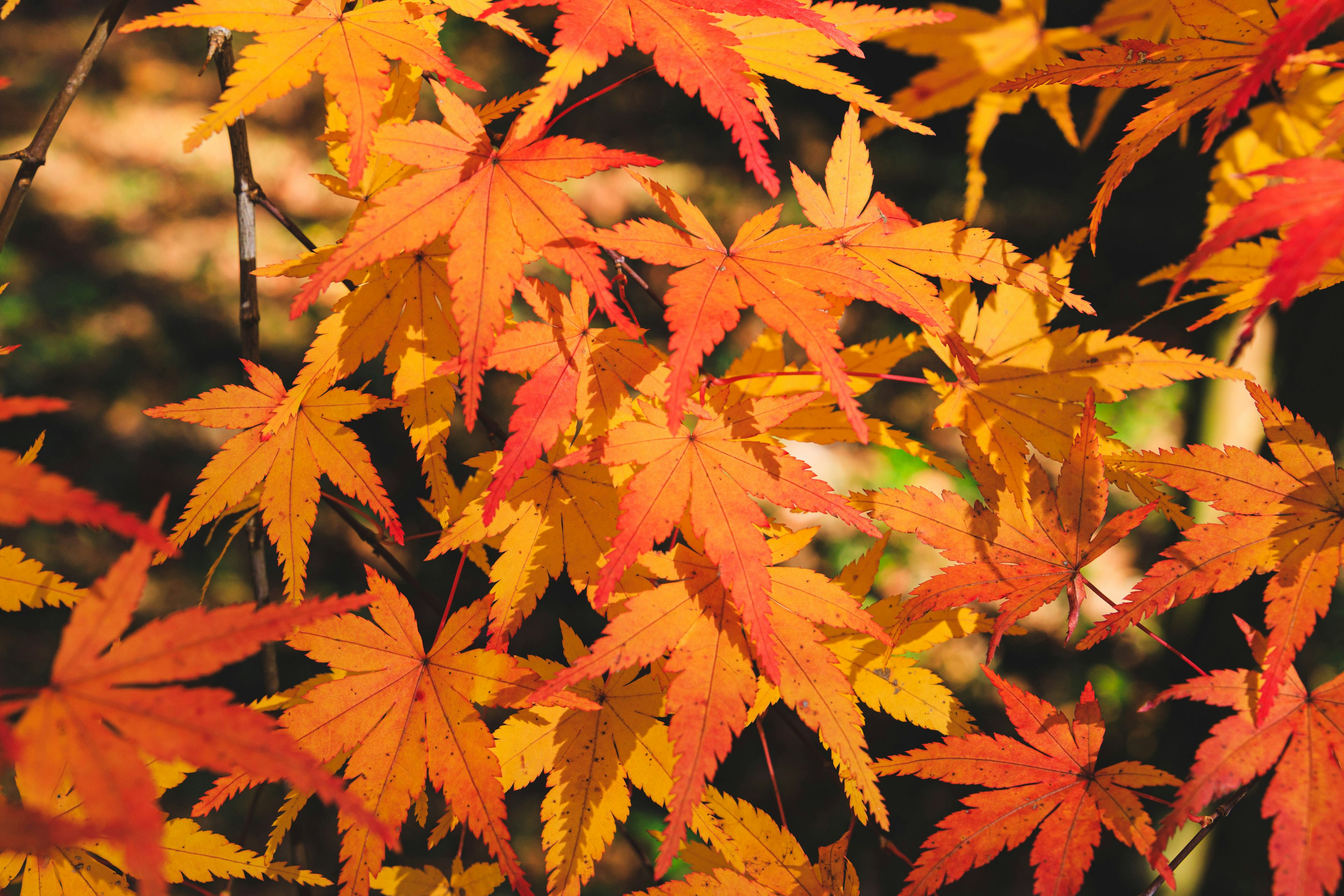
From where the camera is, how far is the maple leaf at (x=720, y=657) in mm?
746

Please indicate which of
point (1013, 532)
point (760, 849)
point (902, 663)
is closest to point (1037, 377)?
point (1013, 532)

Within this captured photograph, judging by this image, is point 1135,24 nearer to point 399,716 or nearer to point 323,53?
point 323,53

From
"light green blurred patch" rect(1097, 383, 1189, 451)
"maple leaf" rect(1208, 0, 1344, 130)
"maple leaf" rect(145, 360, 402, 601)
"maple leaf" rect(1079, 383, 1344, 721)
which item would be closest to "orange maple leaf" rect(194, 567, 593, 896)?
"maple leaf" rect(145, 360, 402, 601)

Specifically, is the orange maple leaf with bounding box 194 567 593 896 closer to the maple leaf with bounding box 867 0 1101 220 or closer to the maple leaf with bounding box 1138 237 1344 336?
the maple leaf with bounding box 1138 237 1344 336

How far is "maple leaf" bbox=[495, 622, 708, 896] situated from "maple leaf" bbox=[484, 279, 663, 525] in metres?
0.34

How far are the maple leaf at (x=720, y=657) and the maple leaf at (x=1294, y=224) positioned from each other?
48 cm

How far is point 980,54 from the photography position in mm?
1362

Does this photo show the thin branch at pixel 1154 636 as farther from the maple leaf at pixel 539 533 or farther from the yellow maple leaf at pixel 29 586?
the yellow maple leaf at pixel 29 586

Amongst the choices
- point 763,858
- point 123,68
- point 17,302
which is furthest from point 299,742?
point 123,68

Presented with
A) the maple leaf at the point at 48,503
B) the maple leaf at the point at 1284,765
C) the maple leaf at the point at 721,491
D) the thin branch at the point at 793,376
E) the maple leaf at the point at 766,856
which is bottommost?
the maple leaf at the point at 766,856

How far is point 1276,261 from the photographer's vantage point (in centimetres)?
55

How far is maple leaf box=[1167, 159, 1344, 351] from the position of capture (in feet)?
1.76

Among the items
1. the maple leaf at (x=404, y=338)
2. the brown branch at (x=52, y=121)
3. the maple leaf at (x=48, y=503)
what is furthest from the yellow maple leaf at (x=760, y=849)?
the brown branch at (x=52, y=121)

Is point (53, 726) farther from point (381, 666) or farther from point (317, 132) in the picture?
point (317, 132)
